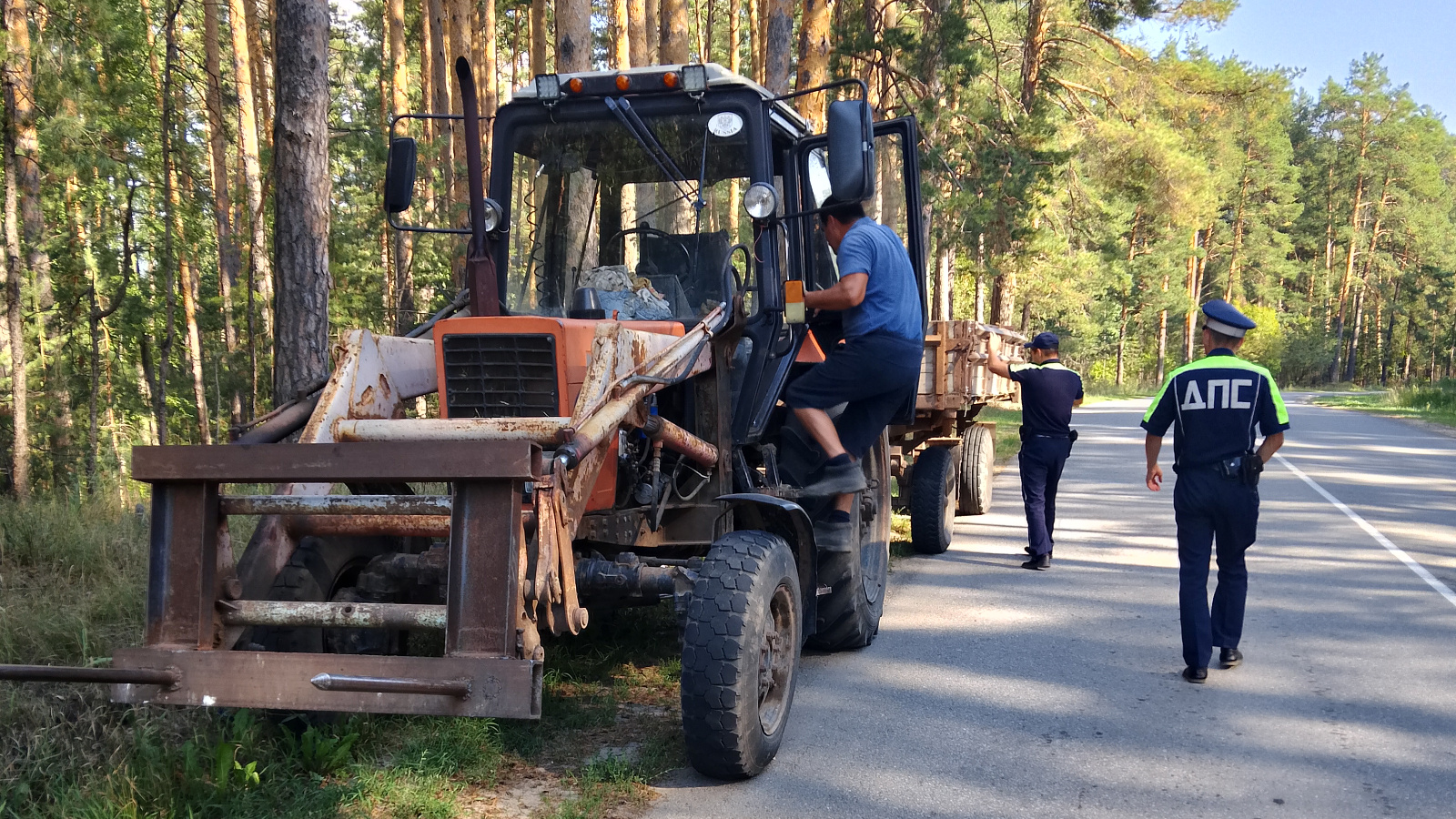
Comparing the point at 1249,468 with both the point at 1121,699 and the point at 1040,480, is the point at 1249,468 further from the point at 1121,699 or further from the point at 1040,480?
the point at 1040,480

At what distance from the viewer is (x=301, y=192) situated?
25.3ft

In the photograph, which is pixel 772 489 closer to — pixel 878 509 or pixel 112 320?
pixel 878 509

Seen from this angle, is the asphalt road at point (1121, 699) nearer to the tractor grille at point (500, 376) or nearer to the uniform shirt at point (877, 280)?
the tractor grille at point (500, 376)

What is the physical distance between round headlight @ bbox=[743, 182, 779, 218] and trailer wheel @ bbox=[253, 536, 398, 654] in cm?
233

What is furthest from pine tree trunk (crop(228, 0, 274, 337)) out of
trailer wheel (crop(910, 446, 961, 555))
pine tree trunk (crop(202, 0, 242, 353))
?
trailer wheel (crop(910, 446, 961, 555))

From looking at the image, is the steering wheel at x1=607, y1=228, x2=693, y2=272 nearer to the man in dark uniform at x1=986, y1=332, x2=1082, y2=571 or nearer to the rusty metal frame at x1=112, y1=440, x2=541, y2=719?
the rusty metal frame at x1=112, y1=440, x2=541, y2=719

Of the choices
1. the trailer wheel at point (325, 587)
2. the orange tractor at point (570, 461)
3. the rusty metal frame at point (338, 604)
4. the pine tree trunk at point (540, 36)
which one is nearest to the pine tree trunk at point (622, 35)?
the pine tree trunk at point (540, 36)

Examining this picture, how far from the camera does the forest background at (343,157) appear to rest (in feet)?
33.4

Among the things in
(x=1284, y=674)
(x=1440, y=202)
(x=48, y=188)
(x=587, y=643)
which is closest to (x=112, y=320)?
(x=48, y=188)

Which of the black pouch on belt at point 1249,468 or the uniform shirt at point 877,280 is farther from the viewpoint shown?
the black pouch on belt at point 1249,468

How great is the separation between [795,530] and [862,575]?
1.10 m

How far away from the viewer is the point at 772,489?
17.9 feet

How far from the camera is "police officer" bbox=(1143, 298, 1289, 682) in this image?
5797 millimetres

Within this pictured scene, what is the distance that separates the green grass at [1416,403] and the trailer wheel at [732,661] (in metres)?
26.9
